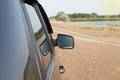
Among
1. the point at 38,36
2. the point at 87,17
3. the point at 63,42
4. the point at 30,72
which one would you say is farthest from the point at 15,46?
the point at 87,17

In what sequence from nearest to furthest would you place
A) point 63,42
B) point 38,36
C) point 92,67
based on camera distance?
point 38,36 < point 63,42 < point 92,67

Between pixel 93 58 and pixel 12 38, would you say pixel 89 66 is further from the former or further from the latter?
pixel 12 38

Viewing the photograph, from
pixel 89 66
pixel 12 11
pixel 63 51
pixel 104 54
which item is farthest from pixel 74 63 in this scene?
pixel 12 11

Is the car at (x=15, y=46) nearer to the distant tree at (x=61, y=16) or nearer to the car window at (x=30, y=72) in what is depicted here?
the car window at (x=30, y=72)

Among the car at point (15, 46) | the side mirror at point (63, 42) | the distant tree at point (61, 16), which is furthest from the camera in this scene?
the distant tree at point (61, 16)

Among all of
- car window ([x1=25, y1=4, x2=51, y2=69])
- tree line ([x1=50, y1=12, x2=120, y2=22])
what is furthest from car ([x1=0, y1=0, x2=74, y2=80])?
tree line ([x1=50, y1=12, x2=120, y2=22])

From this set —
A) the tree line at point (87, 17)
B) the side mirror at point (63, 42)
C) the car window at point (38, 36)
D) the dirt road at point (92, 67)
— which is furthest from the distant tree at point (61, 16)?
the car window at point (38, 36)

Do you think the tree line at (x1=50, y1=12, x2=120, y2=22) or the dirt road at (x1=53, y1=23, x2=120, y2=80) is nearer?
the dirt road at (x1=53, y1=23, x2=120, y2=80)

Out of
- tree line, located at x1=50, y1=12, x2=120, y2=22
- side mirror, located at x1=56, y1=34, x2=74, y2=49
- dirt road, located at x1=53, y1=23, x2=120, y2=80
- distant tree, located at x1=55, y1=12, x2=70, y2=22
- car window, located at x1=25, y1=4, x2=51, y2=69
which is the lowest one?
tree line, located at x1=50, y1=12, x2=120, y2=22

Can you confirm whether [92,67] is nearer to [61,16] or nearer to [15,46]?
[15,46]

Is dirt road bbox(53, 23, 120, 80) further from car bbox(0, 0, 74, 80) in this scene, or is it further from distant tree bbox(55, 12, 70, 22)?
distant tree bbox(55, 12, 70, 22)

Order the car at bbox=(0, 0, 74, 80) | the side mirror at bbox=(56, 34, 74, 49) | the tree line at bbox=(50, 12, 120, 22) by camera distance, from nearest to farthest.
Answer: the car at bbox=(0, 0, 74, 80) → the side mirror at bbox=(56, 34, 74, 49) → the tree line at bbox=(50, 12, 120, 22)

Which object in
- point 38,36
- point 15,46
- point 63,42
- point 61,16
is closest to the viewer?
point 15,46

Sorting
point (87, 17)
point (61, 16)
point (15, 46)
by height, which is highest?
point (15, 46)
